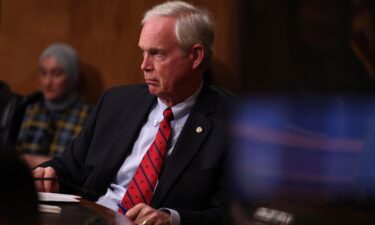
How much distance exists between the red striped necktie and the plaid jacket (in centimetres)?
Result: 172

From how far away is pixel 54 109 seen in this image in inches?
153

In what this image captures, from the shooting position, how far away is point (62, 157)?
90.2 inches

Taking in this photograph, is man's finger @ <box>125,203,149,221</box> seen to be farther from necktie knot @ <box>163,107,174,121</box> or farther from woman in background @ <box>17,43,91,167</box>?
woman in background @ <box>17,43,91,167</box>

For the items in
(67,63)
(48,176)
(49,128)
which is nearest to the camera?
(48,176)

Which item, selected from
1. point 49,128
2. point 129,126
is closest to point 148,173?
point 129,126

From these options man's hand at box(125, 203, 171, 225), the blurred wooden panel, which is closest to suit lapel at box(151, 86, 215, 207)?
man's hand at box(125, 203, 171, 225)

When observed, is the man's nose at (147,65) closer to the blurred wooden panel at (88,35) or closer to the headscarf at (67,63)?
the blurred wooden panel at (88,35)

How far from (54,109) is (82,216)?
2574 mm

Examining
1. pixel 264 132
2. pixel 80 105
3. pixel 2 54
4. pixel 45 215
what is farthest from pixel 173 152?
pixel 2 54

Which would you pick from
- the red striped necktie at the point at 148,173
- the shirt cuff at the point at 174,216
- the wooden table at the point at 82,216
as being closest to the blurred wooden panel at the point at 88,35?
the red striped necktie at the point at 148,173

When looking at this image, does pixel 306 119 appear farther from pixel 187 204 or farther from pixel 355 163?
pixel 187 204

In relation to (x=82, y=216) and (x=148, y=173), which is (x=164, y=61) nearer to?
(x=148, y=173)

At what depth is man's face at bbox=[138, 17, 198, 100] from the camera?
2232 millimetres

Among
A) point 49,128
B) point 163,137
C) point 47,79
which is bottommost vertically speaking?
point 49,128
